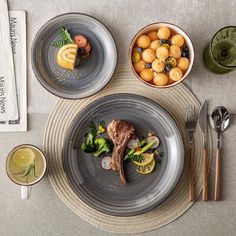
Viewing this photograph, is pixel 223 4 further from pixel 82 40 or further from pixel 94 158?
pixel 94 158

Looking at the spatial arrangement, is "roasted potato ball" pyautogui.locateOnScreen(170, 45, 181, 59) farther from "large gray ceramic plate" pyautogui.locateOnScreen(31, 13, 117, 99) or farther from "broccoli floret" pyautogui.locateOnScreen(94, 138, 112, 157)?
"broccoli floret" pyautogui.locateOnScreen(94, 138, 112, 157)

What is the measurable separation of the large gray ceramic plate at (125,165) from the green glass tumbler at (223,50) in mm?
186

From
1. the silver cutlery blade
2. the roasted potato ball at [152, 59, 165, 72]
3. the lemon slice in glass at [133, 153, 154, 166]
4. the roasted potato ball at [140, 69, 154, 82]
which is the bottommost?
the lemon slice in glass at [133, 153, 154, 166]

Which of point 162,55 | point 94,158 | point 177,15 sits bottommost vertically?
point 94,158

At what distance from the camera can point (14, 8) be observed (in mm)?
1261

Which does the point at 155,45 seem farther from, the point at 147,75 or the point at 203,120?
the point at 203,120

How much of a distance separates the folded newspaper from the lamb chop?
9.5 inches

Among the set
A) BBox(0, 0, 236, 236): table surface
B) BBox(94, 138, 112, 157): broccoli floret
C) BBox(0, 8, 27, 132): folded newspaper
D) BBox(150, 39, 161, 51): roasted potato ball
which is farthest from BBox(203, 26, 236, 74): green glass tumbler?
BBox(0, 8, 27, 132): folded newspaper

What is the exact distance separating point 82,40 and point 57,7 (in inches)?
4.7

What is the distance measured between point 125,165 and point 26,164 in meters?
0.26

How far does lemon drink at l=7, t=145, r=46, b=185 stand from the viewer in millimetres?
1212

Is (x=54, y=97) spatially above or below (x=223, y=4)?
below

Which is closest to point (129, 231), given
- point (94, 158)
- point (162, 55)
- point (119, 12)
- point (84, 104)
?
point (94, 158)

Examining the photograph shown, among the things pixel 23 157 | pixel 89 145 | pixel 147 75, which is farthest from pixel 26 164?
pixel 147 75
